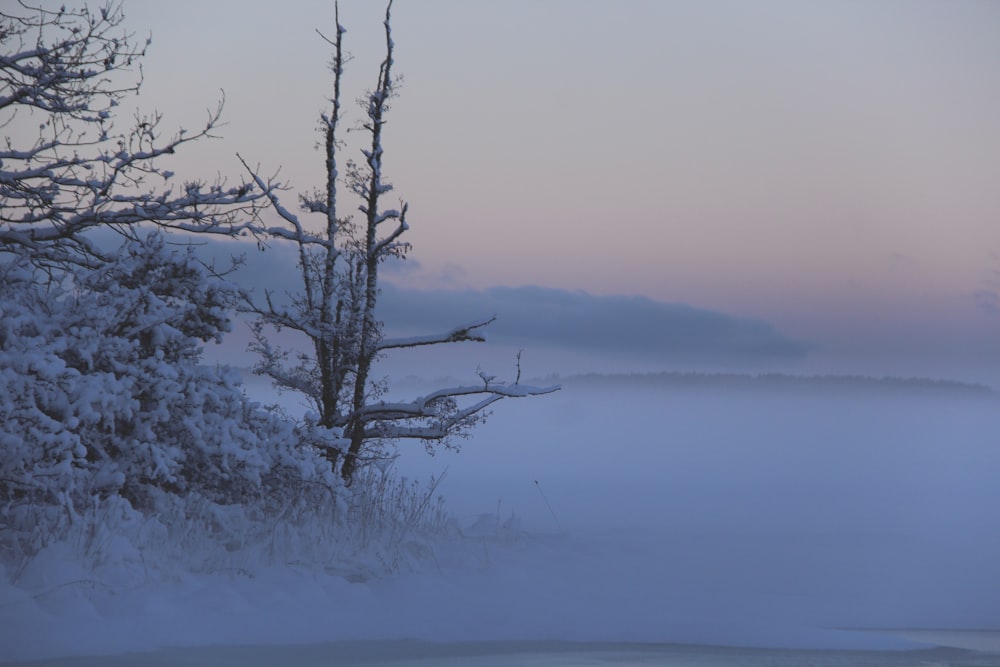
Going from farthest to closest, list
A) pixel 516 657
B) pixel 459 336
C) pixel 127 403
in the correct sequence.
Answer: pixel 459 336, pixel 127 403, pixel 516 657

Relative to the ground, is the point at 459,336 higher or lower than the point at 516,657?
higher

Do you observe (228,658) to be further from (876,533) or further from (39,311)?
(876,533)

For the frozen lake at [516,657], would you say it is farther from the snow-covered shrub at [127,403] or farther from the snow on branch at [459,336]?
the snow on branch at [459,336]

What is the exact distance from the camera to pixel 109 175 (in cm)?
1102

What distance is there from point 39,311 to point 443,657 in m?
5.62

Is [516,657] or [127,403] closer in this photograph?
[516,657]

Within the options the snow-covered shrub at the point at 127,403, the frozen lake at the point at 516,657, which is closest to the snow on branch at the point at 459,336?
the snow-covered shrub at the point at 127,403

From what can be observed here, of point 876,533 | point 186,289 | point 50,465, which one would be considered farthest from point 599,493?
point 50,465

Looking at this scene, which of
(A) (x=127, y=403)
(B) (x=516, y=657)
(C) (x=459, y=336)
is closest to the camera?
(B) (x=516, y=657)

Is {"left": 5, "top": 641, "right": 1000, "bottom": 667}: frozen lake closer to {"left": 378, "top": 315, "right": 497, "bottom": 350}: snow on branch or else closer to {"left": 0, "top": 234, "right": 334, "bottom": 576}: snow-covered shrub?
{"left": 0, "top": 234, "right": 334, "bottom": 576}: snow-covered shrub

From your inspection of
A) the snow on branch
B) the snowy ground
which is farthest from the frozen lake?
the snow on branch

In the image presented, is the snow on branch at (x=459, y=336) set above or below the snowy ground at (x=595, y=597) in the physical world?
above

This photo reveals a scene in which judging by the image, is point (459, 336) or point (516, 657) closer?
point (516, 657)

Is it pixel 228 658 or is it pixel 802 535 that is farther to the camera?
pixel 802 535
